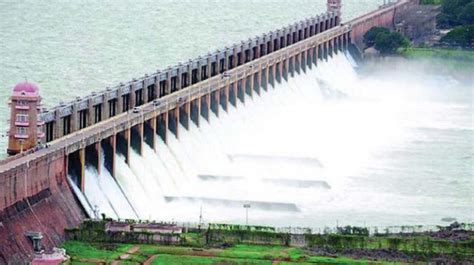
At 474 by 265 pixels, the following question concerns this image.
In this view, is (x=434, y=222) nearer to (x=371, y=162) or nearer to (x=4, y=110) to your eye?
(x=371, y=162)

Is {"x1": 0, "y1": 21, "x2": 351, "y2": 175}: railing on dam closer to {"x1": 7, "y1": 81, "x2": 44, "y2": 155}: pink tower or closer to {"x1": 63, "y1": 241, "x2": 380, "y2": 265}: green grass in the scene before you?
{"x1": 7, "y1": 81, "x2": 44, "y2": 155}: pink tower

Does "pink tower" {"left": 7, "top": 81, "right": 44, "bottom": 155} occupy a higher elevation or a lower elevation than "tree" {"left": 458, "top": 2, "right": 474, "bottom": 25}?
lower

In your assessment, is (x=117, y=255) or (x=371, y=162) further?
(x=371, y=162)

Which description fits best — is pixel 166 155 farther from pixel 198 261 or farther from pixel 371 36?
pixel 371 36

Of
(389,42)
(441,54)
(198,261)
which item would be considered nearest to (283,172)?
(198,261)

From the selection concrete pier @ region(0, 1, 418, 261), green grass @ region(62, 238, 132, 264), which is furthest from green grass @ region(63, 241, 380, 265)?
concrete pier @ region(0, 1, 418, 261)

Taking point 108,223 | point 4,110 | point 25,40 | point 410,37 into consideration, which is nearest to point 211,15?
point 410,37

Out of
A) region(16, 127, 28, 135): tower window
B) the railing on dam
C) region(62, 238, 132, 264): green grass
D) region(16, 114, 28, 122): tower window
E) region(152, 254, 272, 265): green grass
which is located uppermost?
the railing on dam

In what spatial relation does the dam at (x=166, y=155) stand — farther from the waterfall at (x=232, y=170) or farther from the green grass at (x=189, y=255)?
the green grass at (x=189, y=255)
